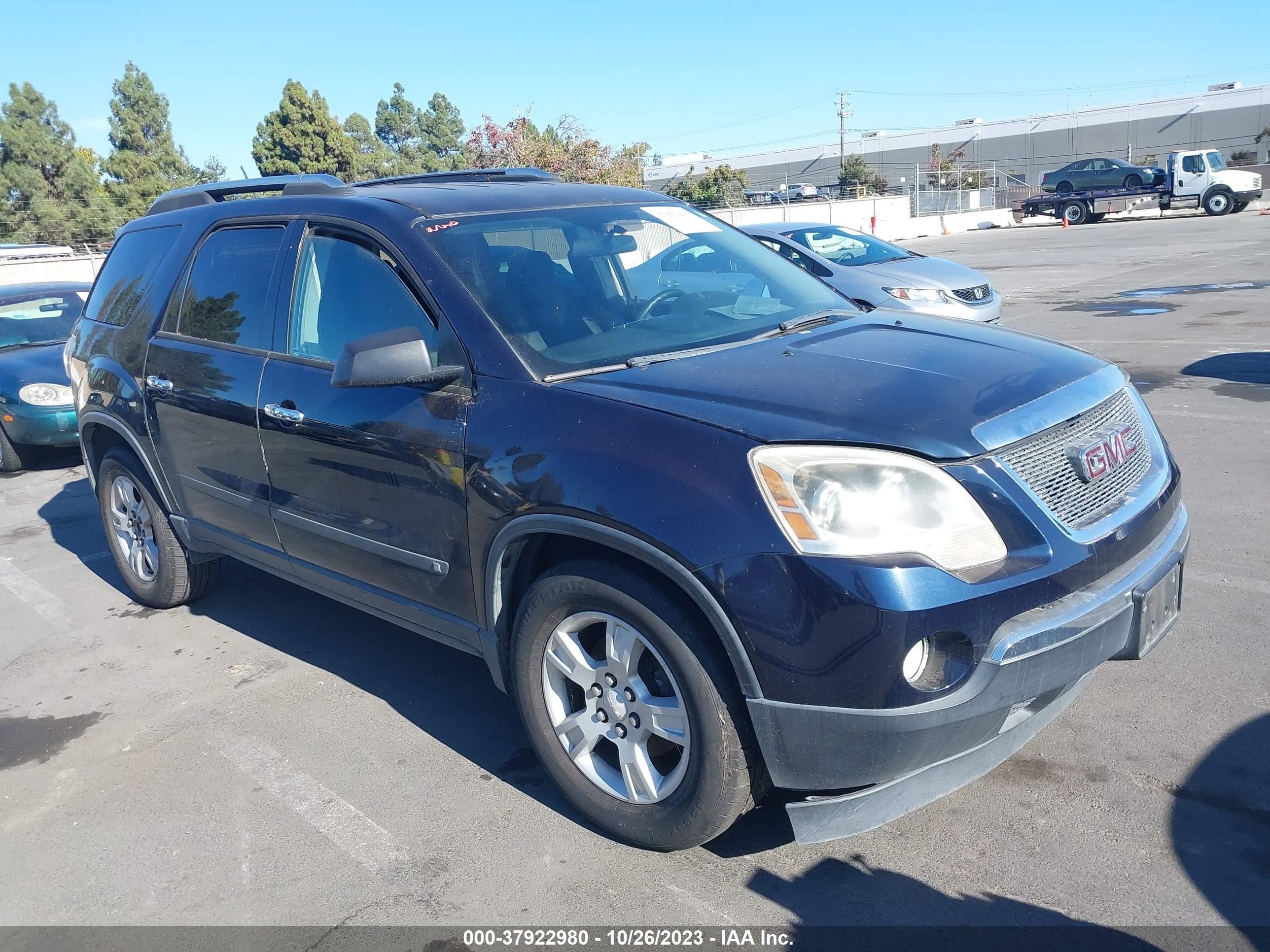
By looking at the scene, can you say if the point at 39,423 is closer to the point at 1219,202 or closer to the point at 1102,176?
the point at 1219,202

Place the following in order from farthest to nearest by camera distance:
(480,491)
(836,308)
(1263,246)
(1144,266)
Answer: (1263,246) < (1144,266) < (836,308) < (480,491)

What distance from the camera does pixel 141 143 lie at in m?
48.5

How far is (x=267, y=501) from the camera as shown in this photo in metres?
4.12

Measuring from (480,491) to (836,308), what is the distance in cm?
173

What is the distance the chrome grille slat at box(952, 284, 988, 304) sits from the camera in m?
10.5

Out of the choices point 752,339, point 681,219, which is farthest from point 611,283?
point 681,219

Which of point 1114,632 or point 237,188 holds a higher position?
point 237,188

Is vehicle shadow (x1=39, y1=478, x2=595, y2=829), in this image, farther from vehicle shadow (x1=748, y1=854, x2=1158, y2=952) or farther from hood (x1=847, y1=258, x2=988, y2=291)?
hood (x1=847, y1=258, x2=988, y2=291)

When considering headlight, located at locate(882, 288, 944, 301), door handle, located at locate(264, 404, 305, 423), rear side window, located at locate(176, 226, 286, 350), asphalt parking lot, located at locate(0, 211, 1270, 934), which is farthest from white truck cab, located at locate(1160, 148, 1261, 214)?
door handle, located at locate(264, 404, 305, 423)

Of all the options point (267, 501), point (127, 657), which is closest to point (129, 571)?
point (127, 657)

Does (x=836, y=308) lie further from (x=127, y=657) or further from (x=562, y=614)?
(x=127, y=657)

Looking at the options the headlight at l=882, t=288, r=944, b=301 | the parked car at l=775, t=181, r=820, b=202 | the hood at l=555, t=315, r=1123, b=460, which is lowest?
the headlight at l=882, t=288, r=944, b=301

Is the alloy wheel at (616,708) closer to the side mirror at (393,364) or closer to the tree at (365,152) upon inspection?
the side mirror at (393,364)

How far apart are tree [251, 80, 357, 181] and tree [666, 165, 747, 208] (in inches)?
658
